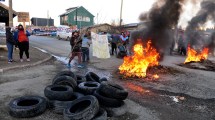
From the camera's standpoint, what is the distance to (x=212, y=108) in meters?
6.14

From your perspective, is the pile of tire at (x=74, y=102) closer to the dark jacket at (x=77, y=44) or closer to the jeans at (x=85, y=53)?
the dark jacket at (x=77, y=44)

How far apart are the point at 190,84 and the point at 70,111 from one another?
530cm

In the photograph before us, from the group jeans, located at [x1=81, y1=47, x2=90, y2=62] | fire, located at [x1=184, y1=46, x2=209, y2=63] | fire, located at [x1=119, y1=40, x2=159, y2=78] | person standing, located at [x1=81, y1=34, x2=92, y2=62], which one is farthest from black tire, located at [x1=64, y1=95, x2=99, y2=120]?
fire, located at [x1=184, y1=46, x2=209, y2=63]

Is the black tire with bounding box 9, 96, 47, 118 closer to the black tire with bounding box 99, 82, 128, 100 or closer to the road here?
the black tire with bounding box 99, 82, 128, 100

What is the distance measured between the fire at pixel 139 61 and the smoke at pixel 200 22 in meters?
5.21

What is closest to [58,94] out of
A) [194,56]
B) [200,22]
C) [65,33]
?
[194,56]

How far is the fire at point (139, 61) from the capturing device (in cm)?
957

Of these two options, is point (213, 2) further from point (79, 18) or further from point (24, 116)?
point (79, 18)

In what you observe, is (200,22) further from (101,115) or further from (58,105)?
(58,105)

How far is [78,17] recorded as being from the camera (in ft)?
204

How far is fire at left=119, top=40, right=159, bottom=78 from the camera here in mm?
9567

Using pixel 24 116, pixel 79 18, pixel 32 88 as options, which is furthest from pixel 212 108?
pixel 79 18

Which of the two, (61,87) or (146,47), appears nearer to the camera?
(61,87)

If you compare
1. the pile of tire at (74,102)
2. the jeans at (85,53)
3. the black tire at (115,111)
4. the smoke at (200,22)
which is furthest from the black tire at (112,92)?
the smoke at (200,22)
